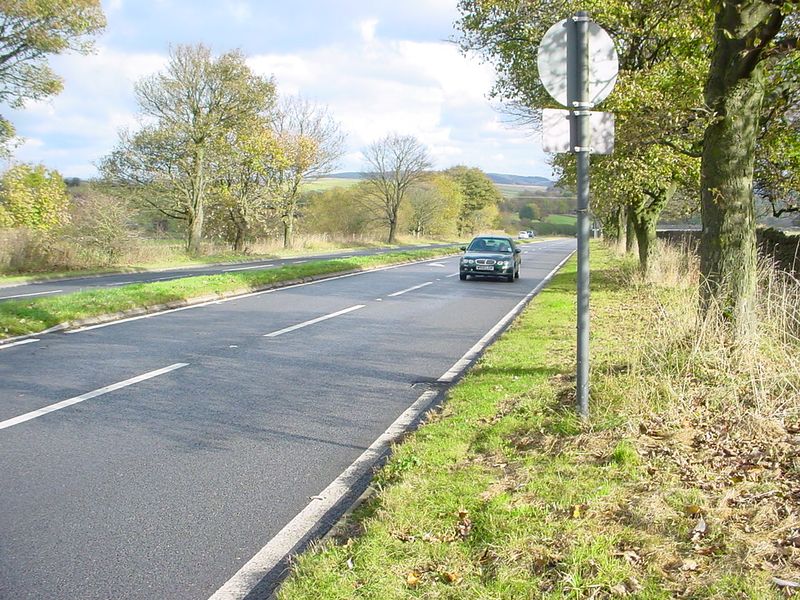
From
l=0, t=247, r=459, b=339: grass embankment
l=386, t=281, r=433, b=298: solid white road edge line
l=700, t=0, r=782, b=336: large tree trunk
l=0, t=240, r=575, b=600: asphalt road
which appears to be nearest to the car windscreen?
l=386, t=281, r=433, b=298: solid white road edge line

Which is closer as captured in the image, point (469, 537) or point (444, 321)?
point (469, 537)

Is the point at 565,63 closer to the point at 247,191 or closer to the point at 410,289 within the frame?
the point at 410,289

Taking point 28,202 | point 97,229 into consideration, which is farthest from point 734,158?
point 97,229

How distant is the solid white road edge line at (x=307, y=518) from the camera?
366cm

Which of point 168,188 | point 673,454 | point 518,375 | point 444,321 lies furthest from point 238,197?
point 673,454

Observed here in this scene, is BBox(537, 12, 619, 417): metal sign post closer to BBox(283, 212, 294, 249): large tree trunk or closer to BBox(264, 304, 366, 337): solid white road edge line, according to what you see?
BBox(264, 304, 366, 337): solid white road edge line

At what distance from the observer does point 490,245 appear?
2573cm

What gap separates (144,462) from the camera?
5.46 metres

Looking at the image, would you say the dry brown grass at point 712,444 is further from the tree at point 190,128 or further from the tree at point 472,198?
the tree at point 472,198

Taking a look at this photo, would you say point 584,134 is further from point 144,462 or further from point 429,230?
point 429,230

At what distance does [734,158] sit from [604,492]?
5238 millimetres

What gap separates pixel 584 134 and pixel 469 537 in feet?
10.7

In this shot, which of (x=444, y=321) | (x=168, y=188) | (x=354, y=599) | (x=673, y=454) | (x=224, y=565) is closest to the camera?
(x=354, y=599)

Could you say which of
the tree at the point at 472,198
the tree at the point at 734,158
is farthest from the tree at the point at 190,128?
the tree at the point at 472,198
